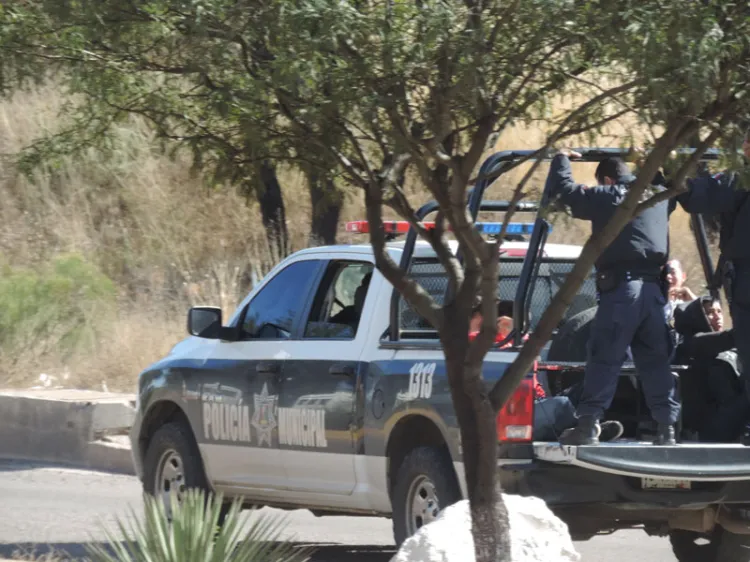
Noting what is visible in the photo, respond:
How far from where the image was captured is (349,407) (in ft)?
23.7

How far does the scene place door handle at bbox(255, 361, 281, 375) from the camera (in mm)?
7730

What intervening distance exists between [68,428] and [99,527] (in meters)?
4.95

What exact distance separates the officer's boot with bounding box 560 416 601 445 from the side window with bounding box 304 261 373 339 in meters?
1.84

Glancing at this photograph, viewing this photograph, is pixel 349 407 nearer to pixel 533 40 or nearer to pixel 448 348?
pixel 448 348

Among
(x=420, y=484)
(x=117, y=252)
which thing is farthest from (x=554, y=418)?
(x=117, y=252)

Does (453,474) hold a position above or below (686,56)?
below

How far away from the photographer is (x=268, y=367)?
25.5 ft

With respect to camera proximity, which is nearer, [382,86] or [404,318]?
[382,86]

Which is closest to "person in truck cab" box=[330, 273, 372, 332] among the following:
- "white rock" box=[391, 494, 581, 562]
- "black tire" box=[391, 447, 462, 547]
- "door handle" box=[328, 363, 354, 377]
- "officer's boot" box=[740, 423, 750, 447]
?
"door handle" box=[328, 363, 354, 377]

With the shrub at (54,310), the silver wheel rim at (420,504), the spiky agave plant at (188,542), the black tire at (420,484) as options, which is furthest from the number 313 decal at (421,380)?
the shrub at (54,310)

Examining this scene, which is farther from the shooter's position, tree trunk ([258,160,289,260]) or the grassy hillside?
tree trunk ([258,160,289,260])

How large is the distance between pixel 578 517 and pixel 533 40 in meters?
2.65

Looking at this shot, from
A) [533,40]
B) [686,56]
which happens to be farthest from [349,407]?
[686,56]

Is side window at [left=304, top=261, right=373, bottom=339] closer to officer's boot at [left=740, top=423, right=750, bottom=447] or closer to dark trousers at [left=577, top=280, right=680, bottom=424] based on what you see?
dark trousers at [left=577, top=280, right=680, bottom=424]
